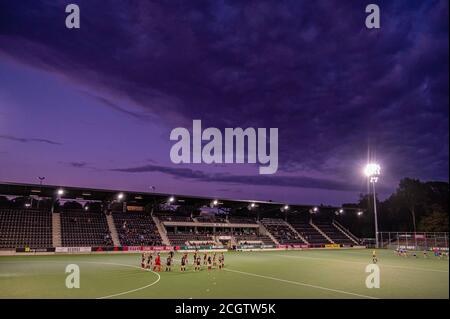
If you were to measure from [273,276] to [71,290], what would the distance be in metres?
14.8

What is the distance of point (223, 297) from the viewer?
17.9 metres

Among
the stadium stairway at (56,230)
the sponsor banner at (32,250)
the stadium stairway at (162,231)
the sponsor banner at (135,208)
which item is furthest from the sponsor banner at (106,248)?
the sponsor banner at (135,208)

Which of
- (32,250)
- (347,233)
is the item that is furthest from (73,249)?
(347,233)

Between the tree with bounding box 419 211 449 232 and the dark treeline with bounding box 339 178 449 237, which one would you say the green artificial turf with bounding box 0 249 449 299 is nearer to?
the tree with bounding box 419 211 449 232

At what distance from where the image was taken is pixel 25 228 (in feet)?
175

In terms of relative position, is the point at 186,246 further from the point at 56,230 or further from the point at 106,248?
the point at 56,230

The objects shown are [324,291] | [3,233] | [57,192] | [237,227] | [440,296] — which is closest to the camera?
[440,296]

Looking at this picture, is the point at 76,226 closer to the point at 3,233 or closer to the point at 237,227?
the point at 3,233

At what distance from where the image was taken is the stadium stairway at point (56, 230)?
173 feet

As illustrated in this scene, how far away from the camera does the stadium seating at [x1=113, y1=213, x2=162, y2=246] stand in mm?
59406

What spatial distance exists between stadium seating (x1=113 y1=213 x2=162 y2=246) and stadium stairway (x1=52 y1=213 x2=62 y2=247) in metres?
9.56

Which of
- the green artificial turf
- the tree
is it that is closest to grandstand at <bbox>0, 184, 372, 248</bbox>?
the tree
